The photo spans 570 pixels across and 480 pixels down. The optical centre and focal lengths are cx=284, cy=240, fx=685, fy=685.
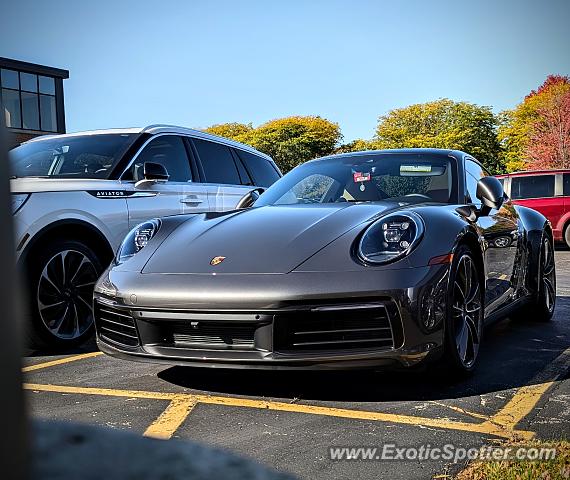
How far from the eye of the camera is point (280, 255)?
3.35 m

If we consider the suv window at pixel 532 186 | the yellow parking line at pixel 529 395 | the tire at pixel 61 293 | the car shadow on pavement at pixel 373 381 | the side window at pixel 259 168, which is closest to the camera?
the yellow parking line at pixel 529 395

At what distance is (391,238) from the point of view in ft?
11.1

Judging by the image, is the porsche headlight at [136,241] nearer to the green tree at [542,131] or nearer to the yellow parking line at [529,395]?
the yellow parking line at [529,395]

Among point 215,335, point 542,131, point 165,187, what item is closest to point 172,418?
point 215,335

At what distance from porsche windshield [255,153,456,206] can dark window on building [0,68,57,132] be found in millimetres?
30482

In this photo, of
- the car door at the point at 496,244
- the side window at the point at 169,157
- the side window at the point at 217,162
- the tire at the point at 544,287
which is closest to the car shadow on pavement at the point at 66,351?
the side window at the point at 169,157

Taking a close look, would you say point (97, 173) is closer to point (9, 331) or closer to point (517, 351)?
point (517, 351)

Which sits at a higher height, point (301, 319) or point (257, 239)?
point (257, 239)

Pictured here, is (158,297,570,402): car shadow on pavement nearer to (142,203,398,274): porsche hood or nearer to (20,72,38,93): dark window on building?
(142,203,398,274): porsche hood

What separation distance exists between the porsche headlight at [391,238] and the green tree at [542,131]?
4135cm

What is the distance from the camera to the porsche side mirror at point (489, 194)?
4355mm

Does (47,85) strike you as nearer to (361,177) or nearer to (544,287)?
(361,177)

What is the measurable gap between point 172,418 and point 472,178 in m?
2.74

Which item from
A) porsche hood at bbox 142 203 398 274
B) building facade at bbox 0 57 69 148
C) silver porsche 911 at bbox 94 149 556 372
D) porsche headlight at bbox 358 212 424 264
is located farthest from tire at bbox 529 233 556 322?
building facade at bbox 0 57 69 148
